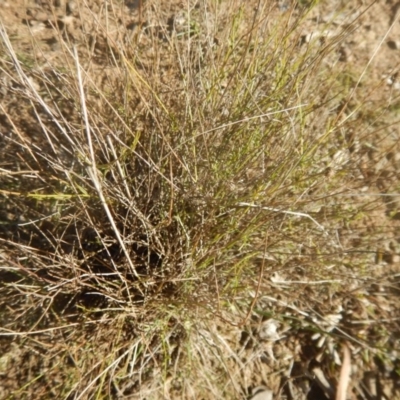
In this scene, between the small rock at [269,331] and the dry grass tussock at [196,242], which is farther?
the small rock at [269,331]

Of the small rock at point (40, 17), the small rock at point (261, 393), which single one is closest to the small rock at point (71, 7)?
the small rock at point (40, 17)

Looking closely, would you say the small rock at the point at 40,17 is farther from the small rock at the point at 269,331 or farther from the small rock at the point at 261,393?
the small rock at the point at 261,393

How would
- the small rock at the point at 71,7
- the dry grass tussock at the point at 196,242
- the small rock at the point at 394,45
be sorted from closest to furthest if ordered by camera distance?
the dry grass tussock at the point at 196,242 < the small rock at the point at 71,7 < the small rock at the point at 394,45

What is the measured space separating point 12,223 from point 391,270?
1217 millimetres

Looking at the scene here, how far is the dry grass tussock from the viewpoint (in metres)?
1.05

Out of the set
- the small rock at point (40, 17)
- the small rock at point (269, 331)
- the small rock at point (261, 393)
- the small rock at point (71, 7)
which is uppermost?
the small rock at point (71, 7)

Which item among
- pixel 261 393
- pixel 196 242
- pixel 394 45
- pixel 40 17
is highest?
pixel 394 45

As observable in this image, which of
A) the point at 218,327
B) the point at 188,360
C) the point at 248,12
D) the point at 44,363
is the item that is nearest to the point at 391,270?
the point at 218,327

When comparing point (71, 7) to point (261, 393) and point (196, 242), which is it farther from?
point (261, 393)

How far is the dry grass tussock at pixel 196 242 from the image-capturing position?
1.05 metres

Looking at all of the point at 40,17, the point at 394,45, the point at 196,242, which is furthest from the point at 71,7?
the point at 394,45

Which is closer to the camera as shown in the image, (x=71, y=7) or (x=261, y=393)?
(x=261, y=393)

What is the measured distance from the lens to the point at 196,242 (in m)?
1.03

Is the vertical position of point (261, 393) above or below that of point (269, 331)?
below
